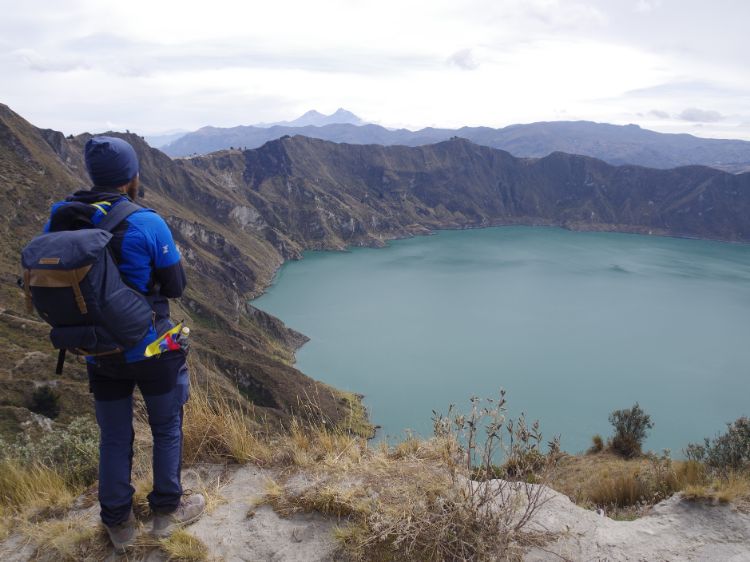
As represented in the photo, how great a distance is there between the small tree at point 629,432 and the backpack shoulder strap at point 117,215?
57.5 feet

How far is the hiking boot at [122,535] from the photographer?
299 centimetres

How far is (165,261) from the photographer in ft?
9.80

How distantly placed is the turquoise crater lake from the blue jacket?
79.1 feet

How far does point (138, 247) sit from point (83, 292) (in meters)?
0.43

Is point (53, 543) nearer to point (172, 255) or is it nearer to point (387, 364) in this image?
point (172, 255)

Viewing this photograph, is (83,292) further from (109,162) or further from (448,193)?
(448,193)

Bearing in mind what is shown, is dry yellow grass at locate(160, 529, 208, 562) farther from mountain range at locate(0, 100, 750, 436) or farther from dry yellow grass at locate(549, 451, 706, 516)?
mountain range at locate(0, 100, 750, 436)

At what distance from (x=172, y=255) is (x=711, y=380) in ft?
182

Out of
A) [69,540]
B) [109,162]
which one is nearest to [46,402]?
[69,540]

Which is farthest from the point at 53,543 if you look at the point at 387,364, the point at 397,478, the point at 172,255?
the point at 387,364

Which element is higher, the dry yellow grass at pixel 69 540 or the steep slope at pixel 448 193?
the steep slope at pixel 448 193

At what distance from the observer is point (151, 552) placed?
299cm

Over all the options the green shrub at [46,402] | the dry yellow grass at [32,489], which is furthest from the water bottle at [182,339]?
the green shrub at [46,402]

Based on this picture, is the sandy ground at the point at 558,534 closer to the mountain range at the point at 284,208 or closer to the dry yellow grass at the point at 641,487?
the dry yellow grass at the point at 641,487
